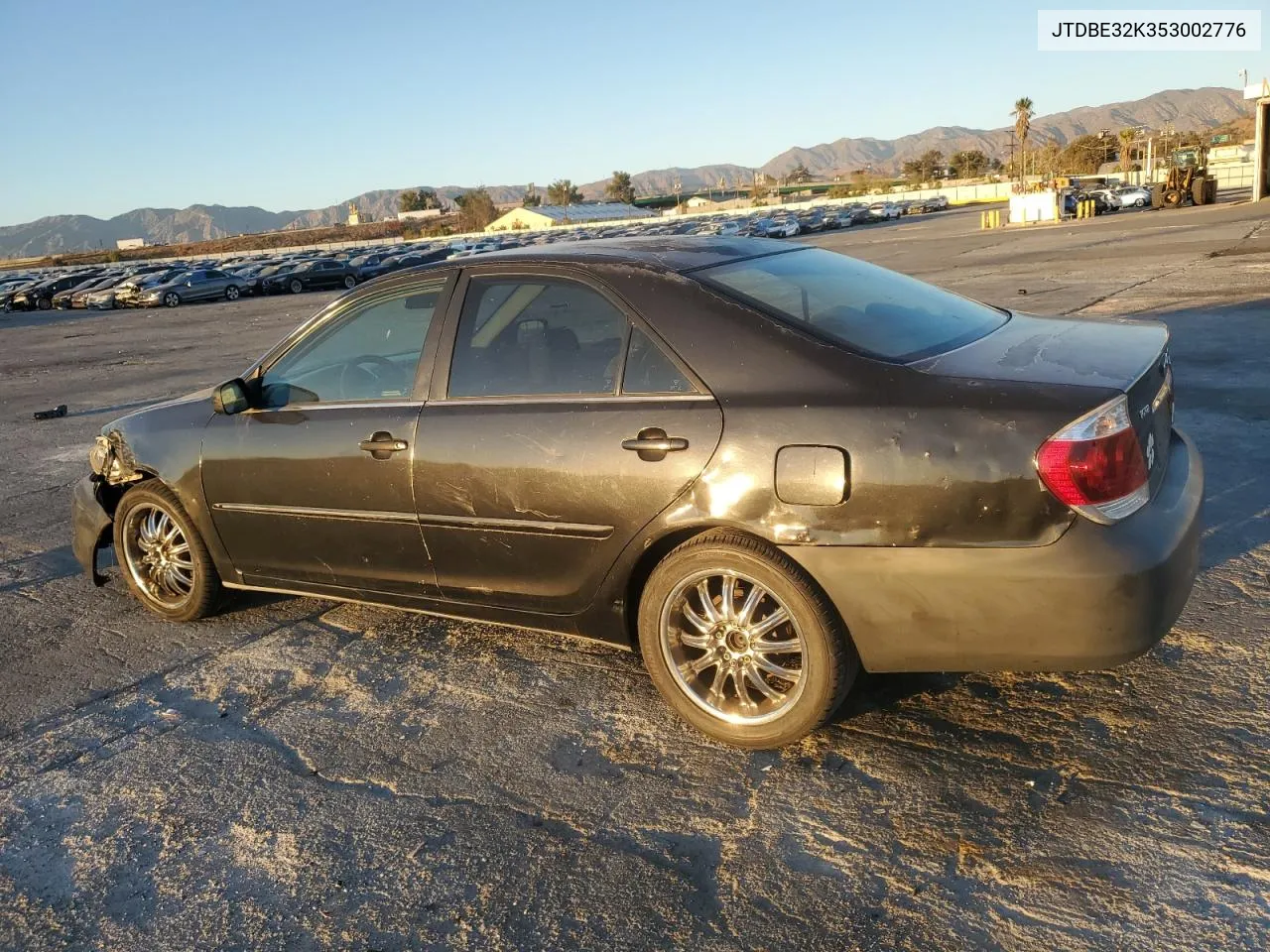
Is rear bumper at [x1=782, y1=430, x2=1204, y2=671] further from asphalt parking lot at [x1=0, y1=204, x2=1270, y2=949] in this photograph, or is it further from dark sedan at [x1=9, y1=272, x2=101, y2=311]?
dark sedan at [x1=9, y1=272, x2=101, y2=311]

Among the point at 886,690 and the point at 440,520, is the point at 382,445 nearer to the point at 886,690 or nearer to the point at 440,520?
the point at 440,520

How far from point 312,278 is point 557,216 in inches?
3761

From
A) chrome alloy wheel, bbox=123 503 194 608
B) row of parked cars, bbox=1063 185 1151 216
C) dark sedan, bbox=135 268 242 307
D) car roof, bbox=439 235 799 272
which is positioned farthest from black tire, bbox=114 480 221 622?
row of parked cars, bbox=1063 185 1151 216

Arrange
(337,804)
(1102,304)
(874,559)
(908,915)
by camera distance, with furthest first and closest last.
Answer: (1102,304) < (337,804) < (874,559) < (908,915)

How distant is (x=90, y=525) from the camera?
204 inches

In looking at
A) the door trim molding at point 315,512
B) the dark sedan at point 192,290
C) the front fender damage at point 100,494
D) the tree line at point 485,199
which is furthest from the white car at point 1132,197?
the tree line at point 485,199

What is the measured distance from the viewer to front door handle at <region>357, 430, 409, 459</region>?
388 cm

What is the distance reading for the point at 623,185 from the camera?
175 m

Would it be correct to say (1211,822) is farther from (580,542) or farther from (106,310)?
(106,310)

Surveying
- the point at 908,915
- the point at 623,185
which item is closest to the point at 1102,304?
the point at 908,915

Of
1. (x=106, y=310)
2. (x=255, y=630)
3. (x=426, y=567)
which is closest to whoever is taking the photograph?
(x=426, y=567)

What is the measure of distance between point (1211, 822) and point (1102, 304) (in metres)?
11.3

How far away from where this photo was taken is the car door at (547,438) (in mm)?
3355

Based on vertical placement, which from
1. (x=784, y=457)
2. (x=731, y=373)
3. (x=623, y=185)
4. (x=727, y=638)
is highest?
(x=623, y=185)
